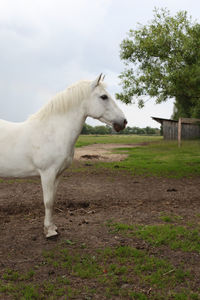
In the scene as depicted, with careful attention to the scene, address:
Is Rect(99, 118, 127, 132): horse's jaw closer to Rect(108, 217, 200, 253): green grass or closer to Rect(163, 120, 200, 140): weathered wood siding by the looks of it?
Rect(108, 217, 200, 253): green grass

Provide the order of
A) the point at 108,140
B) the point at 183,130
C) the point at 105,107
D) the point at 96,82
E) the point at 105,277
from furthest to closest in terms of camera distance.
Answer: the point at 108,140, the point at 183,130, the point at 105,107, the point at 96,82, the point at 105,277

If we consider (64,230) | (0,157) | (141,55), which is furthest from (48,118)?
(141,55)

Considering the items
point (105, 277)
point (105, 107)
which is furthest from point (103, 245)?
point (105, 107)

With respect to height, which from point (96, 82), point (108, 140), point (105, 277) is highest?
point (96, 82)

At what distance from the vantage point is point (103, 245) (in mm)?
4336

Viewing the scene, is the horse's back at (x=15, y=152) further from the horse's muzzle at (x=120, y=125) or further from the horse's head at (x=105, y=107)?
the horse's muzzle at (x=120, y=125)

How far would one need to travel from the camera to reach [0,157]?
4.32 meters

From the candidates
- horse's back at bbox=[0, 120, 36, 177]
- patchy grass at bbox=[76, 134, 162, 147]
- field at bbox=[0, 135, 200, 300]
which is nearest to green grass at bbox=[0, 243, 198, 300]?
field at bbox=[0, 135, 200, 300]

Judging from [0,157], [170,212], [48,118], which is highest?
[48,118]

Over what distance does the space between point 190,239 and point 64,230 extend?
95.0 inches

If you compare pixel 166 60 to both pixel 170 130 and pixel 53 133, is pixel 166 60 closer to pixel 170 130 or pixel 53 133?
pixel 53 133

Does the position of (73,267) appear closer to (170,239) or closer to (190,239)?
(170,239)

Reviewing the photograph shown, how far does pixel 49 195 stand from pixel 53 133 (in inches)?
42.1

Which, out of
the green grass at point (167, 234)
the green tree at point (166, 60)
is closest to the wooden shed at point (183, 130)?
the green tree at point (166, 60)
